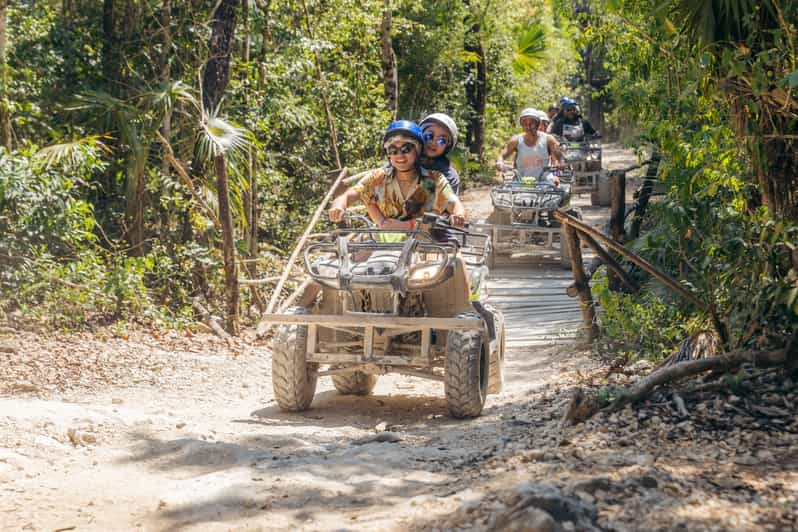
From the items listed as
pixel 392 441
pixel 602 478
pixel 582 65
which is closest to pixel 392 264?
pixel 392 441

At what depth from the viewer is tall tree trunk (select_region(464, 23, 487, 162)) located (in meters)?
27.0

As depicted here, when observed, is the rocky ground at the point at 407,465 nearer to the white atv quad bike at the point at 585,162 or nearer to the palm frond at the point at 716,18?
the palm frond at the point at 716,18

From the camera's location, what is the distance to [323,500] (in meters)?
4.61

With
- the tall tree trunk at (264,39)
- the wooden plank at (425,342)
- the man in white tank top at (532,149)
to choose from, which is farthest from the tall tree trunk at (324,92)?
the wooden plank at (425,342)

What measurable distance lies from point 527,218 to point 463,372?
28.4 ft

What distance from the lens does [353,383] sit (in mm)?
8266

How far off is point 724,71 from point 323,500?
350 centimetres

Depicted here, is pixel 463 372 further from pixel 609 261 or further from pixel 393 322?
pixel 609 261

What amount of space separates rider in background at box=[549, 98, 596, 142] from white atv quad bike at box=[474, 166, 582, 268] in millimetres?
6809

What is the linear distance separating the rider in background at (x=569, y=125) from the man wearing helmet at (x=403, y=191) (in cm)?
1399

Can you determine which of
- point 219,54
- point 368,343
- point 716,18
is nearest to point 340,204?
point 368,343

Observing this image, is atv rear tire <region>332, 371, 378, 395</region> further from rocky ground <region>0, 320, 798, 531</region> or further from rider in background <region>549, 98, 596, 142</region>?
rider in background <region>549, 98, 596, 142</region>

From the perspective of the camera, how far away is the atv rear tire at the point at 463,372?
6.67 m

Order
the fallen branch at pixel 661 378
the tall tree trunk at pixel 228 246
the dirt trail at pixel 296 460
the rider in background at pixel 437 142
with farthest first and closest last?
the tall tree trunk at pixel 228 246 → the rider in background at pixel 437 142 → the fallen branch at pixel 661 378 → the dirt trail at pixel 296 460
